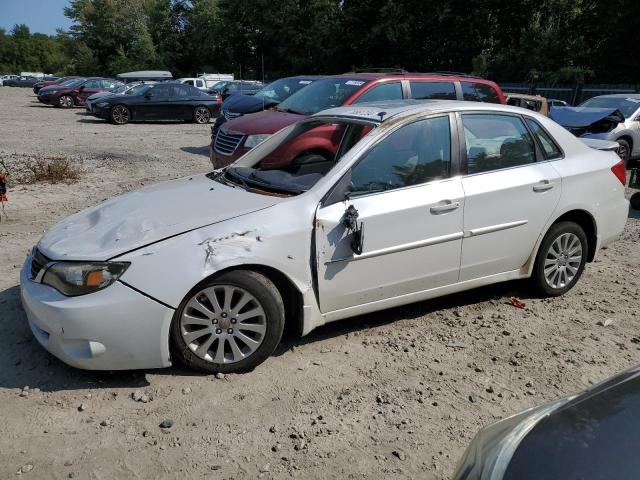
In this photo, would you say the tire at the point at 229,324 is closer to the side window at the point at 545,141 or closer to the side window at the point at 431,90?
the side window at the point at 545,141

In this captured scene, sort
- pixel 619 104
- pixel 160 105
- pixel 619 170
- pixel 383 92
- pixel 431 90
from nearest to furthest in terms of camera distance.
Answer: pixel 619 170, pixel 383 92, pixel 431 90, pixel 619 104, pixel 160 105

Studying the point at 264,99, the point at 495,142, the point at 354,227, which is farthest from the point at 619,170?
the point at 264,99

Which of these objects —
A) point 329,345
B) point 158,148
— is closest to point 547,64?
point 158,148

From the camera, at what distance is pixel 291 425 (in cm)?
318

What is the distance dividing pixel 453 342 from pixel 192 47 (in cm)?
5841

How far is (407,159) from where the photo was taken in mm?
4160

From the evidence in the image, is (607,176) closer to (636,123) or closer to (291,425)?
(291,425)

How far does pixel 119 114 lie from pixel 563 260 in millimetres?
18769

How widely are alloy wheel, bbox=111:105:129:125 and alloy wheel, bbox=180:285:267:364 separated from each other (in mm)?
18879

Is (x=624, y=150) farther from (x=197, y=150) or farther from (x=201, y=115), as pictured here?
(x=201, y=115)

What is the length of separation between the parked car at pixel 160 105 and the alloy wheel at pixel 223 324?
1885 cm

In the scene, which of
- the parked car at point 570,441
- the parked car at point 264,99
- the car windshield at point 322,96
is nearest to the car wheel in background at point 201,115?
the parked car at point 264,99

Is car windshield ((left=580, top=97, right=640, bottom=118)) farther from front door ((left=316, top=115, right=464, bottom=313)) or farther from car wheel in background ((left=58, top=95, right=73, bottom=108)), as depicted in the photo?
car wheel in background ((left=58, top=95, right=73, bottom=108))

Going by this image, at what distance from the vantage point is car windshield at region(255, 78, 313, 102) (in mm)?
12172
